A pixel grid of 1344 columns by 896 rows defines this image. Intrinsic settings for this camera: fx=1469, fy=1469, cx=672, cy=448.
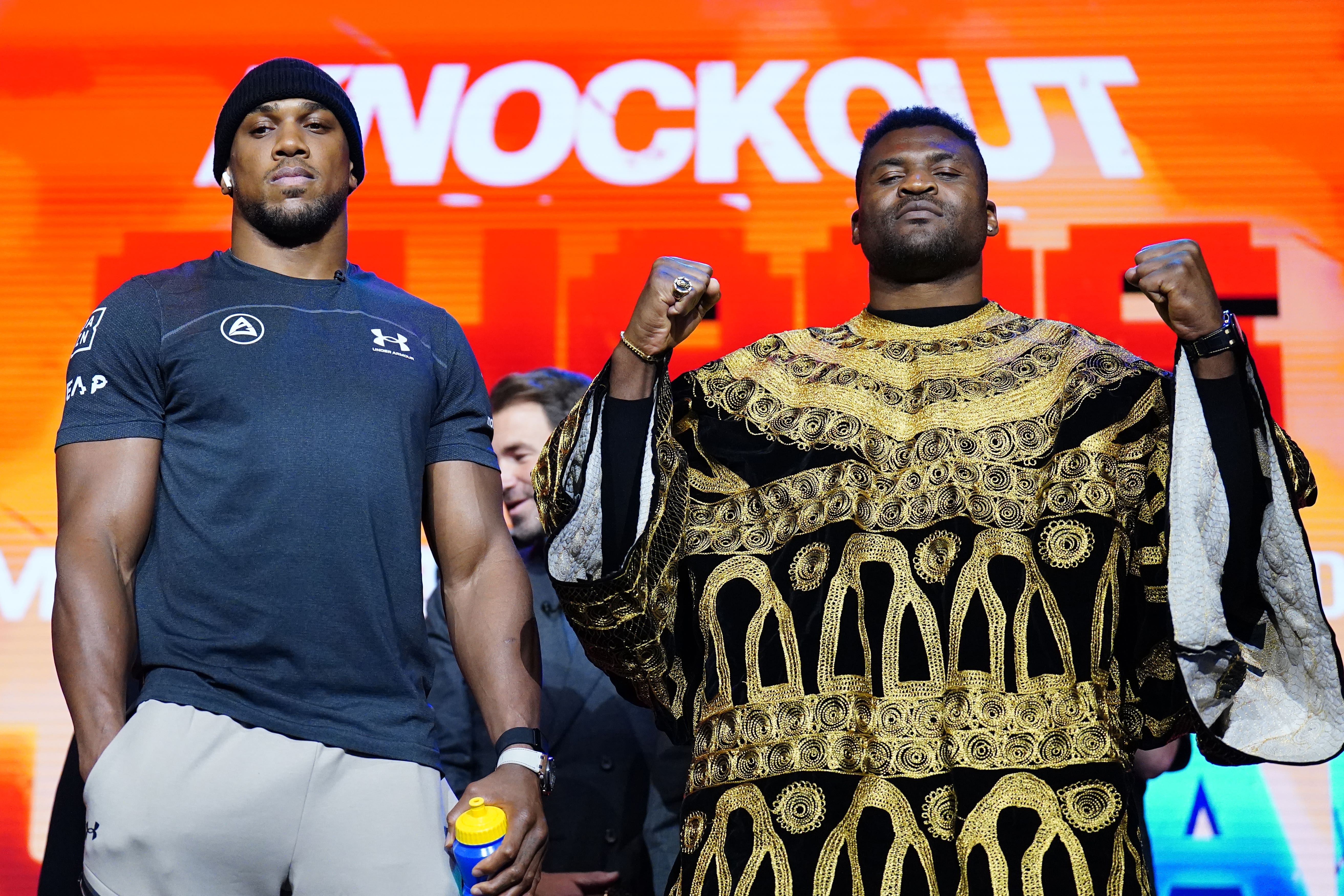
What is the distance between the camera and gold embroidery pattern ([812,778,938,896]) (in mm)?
2115

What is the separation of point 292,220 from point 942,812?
1.33 m

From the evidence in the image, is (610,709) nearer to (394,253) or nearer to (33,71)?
(394,253)

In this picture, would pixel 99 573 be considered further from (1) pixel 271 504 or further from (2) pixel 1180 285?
(2) pixel 1180 285

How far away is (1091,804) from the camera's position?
2.13 m

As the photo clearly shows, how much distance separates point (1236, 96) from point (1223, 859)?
6.11ft

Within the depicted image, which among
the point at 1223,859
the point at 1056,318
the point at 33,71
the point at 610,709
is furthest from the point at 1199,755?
the point at 33,71

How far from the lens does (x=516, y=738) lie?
83.4 inches

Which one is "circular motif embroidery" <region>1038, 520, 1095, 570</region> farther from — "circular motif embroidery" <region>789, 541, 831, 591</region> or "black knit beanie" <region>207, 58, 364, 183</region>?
"black knit beanie" <region>207, 58, 364, 183</region>

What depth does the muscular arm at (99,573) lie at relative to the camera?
6.44 feet

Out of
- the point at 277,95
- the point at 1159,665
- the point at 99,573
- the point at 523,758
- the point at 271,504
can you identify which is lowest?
the point at 523,758

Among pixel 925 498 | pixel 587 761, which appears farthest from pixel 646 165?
pixel 925 498

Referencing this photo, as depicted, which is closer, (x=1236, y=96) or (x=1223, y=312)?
(x=1223, y=312)

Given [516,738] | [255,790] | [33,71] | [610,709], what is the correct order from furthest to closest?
[33,71]
[610,709]
[516,738]
[255,790]

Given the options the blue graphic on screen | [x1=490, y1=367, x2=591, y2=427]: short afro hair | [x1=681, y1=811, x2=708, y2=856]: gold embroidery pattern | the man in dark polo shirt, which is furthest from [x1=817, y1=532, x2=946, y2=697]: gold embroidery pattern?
the blue graphic on screen
